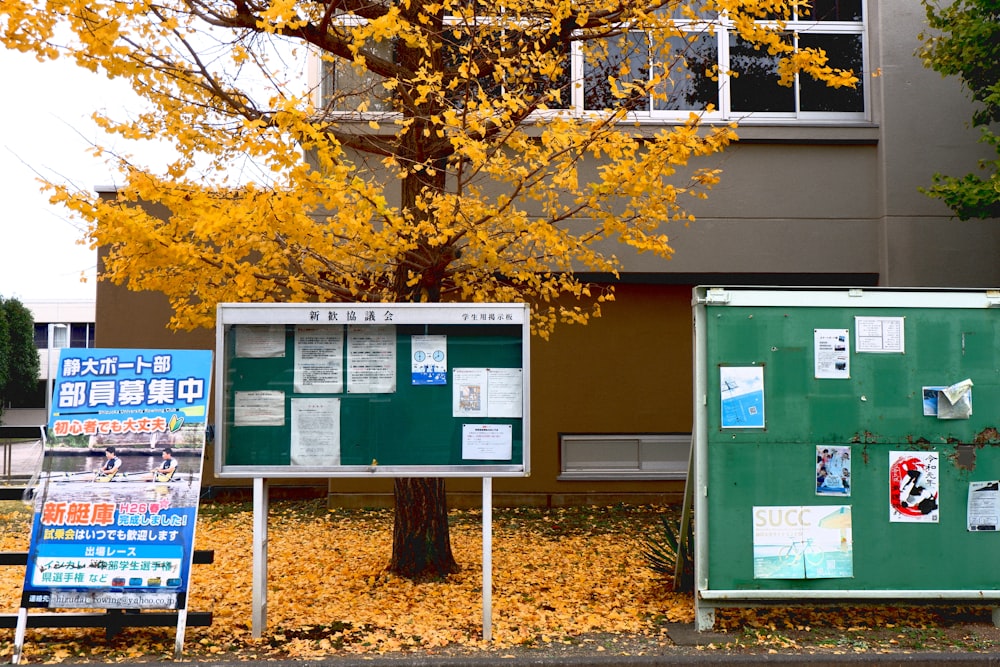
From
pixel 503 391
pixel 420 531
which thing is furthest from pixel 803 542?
pixel 420 531

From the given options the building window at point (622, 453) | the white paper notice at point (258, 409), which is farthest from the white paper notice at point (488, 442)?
the building window at point (622, 453)

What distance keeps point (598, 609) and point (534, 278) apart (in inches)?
106

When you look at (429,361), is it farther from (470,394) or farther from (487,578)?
(487,578)

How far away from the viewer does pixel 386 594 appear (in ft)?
21.5

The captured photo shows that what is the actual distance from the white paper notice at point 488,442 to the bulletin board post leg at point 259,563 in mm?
1421

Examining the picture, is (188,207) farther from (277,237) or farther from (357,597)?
(357,597)

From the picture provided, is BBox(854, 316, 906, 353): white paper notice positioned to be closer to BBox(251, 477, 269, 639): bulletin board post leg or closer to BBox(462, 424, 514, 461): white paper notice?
BBox(462, 424, 514, 461): white paper notice

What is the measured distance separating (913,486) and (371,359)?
12.7 feet

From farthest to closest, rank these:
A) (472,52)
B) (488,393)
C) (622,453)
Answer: (622,453)
(472,52)
(488,393)

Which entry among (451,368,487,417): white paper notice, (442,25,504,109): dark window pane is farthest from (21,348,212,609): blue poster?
(442,25,504,109): dark window pane

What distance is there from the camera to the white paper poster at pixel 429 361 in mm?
5887

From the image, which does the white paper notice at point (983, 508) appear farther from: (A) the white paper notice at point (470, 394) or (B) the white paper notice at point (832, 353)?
(A) the white paper notice at point (470, 394)

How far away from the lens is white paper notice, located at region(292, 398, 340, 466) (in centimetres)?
579

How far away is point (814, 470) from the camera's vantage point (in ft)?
18.9
